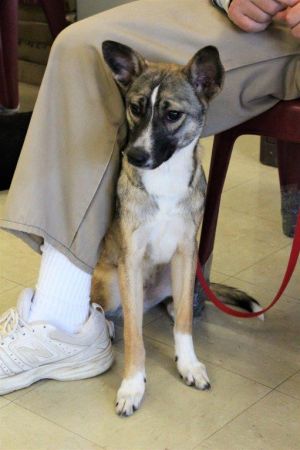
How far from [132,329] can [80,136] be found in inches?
16.0

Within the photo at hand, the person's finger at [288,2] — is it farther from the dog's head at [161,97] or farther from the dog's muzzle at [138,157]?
the dog's muzzle at [138,157]

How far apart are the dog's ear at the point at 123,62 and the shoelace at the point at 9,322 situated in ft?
1.71

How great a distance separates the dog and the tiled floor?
0.05 m

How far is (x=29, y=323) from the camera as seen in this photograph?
160cm

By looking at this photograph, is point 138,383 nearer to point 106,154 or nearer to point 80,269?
point 80,269

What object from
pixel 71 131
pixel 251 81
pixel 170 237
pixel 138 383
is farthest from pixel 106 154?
pixel 138 383

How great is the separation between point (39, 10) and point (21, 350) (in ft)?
10.5

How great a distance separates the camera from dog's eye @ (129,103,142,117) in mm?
1492

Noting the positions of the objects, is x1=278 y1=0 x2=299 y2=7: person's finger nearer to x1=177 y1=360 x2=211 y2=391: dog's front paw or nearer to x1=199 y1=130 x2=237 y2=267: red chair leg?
x1=199 y1=130 x2=237 y2=267: red chair leg

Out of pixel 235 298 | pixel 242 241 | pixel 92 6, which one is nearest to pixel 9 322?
pixel 235 298

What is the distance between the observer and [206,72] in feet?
4.99

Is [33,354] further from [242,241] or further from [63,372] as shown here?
[242,241]

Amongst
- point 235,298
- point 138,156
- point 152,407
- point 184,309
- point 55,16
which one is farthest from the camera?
point 55,16

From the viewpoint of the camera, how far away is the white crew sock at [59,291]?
62.7 inches
